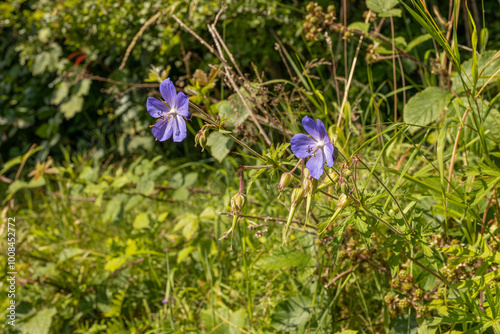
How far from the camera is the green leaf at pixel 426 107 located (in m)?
1.60

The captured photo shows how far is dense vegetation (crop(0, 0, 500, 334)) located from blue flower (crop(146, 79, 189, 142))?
0.05 m

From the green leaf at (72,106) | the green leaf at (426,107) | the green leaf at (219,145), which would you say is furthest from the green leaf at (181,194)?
Answer: the green leaf at (72,106)

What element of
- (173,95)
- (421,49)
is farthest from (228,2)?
(173,95)

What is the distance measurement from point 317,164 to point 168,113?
38 cm

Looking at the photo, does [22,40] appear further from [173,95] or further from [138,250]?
[173,95]

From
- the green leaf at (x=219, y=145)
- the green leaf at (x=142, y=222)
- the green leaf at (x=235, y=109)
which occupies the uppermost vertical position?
the green leaf at (x=235, y=109)

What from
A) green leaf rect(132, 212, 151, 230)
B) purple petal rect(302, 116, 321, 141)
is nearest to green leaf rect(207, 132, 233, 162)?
green leaf rect(132, 212, 151, 230)

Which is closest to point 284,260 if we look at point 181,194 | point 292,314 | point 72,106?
point 292,314

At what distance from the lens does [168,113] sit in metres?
1.04

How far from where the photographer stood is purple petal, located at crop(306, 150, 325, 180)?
0.92m

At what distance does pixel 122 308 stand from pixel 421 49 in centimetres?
229

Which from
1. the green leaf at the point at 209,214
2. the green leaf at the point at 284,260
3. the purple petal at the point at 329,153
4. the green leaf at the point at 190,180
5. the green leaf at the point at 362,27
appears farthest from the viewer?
the green leaf at the point at 190,180

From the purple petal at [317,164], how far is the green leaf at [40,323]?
5.30 ft

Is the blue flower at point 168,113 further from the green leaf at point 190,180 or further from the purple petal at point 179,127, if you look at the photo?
the green leaf at point 190,180
